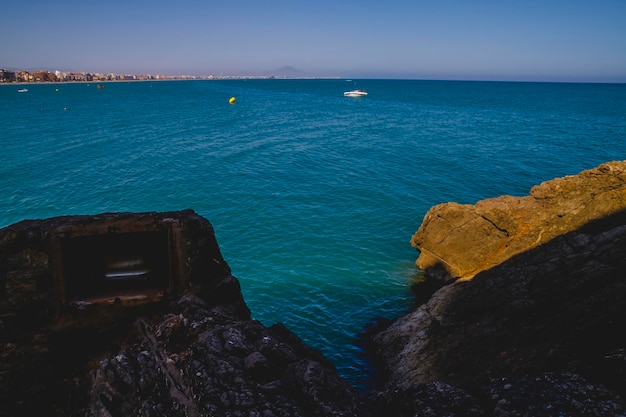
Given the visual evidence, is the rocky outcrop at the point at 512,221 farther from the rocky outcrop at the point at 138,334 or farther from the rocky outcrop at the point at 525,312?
the rocky outcrop at the point at 138,334

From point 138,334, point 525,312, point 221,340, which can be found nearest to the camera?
point 221,340

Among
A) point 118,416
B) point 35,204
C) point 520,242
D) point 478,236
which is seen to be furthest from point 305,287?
point 35,204

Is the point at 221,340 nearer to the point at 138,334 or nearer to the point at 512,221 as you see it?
the point at 138,334

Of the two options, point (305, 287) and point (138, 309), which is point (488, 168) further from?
point (138, 309)

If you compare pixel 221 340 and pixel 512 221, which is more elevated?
pixel 221 340

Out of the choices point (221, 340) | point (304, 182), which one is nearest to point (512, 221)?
point (221, 340)

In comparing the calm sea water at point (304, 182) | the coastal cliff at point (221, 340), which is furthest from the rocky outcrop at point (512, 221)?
the coastal cliff at point (221, 340)

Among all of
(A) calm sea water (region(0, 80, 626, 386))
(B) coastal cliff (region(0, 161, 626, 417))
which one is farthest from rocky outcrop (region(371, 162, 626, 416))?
(A) calm sea water (region(0, 80, 626, 386))
